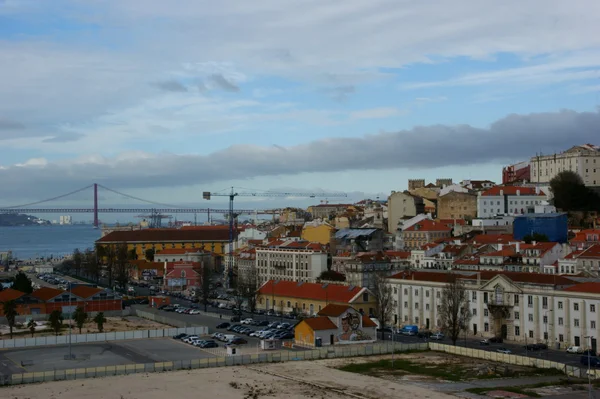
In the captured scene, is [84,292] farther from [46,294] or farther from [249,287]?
[249,287]

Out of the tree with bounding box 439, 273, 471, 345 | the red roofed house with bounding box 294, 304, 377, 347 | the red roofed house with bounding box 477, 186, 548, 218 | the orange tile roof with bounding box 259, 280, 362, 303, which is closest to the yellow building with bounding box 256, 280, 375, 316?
the orange tile roof with bounding box 259, 280, 362, 303

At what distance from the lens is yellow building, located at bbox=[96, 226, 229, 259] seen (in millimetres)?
113812

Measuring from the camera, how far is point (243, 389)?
3064 centimetres

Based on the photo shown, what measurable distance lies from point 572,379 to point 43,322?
36.2 meters

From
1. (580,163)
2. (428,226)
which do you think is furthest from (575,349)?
(580,163)

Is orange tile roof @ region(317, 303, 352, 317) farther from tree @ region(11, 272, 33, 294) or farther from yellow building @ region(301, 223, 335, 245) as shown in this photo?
tree @ region(11, 272, 33, 294)

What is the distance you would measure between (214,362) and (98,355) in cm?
760

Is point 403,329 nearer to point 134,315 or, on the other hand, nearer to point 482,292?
point 482,292

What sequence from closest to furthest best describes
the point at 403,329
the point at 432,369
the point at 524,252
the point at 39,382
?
1. the point at 39,382
2. the point at 432,369
3. the point at 403,329
4. the point at 524,252

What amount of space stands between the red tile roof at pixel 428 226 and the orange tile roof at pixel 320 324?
30.6 m

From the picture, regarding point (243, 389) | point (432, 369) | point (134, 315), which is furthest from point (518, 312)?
point (134, 315)

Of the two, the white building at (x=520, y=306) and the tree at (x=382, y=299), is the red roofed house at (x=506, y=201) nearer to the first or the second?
the tree at (x=382, y=299)

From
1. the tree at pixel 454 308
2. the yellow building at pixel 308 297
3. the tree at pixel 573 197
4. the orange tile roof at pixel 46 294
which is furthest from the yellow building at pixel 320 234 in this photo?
the tree at pixel 454 308

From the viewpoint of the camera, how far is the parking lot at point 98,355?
37312 mm
